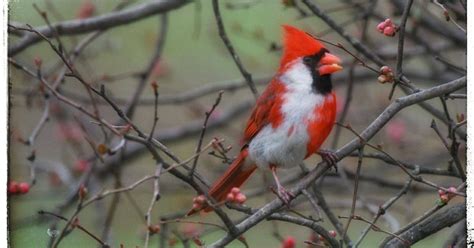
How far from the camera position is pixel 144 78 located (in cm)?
304

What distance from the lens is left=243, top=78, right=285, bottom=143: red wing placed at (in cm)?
233

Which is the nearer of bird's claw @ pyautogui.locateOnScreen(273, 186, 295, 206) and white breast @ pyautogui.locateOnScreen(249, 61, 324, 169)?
bird's claw @ pyautogui.locateOnScreen(273, 186, 295, 206)

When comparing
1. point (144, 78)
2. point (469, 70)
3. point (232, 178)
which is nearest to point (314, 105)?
point (232, 178)

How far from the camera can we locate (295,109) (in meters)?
2.28

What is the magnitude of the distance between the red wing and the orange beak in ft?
0.43

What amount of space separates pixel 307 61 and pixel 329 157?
271 millimetres

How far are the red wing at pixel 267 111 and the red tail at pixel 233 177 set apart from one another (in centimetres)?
6

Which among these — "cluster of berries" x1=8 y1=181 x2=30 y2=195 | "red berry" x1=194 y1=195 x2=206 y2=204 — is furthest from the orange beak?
"cluster of berries" x1=8 y1=181 x2=30 y2=195

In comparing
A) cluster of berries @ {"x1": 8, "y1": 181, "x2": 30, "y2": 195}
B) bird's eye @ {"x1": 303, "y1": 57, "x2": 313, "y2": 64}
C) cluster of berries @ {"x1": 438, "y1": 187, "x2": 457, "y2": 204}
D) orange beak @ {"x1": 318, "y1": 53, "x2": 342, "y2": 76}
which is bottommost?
cluster of berries @ {"x1": 438, "y1": 187, "x2": 457, "y2": 204}

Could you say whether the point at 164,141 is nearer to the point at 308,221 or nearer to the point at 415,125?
the point at 415,125

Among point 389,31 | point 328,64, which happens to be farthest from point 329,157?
point 389,31

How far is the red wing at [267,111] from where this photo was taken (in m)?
2.33

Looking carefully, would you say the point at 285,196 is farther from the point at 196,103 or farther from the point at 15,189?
the point at 196,103

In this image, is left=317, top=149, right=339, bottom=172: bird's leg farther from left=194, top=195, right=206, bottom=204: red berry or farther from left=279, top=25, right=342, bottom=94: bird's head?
left=194, top=195, right=206, bottom=204: red berry
